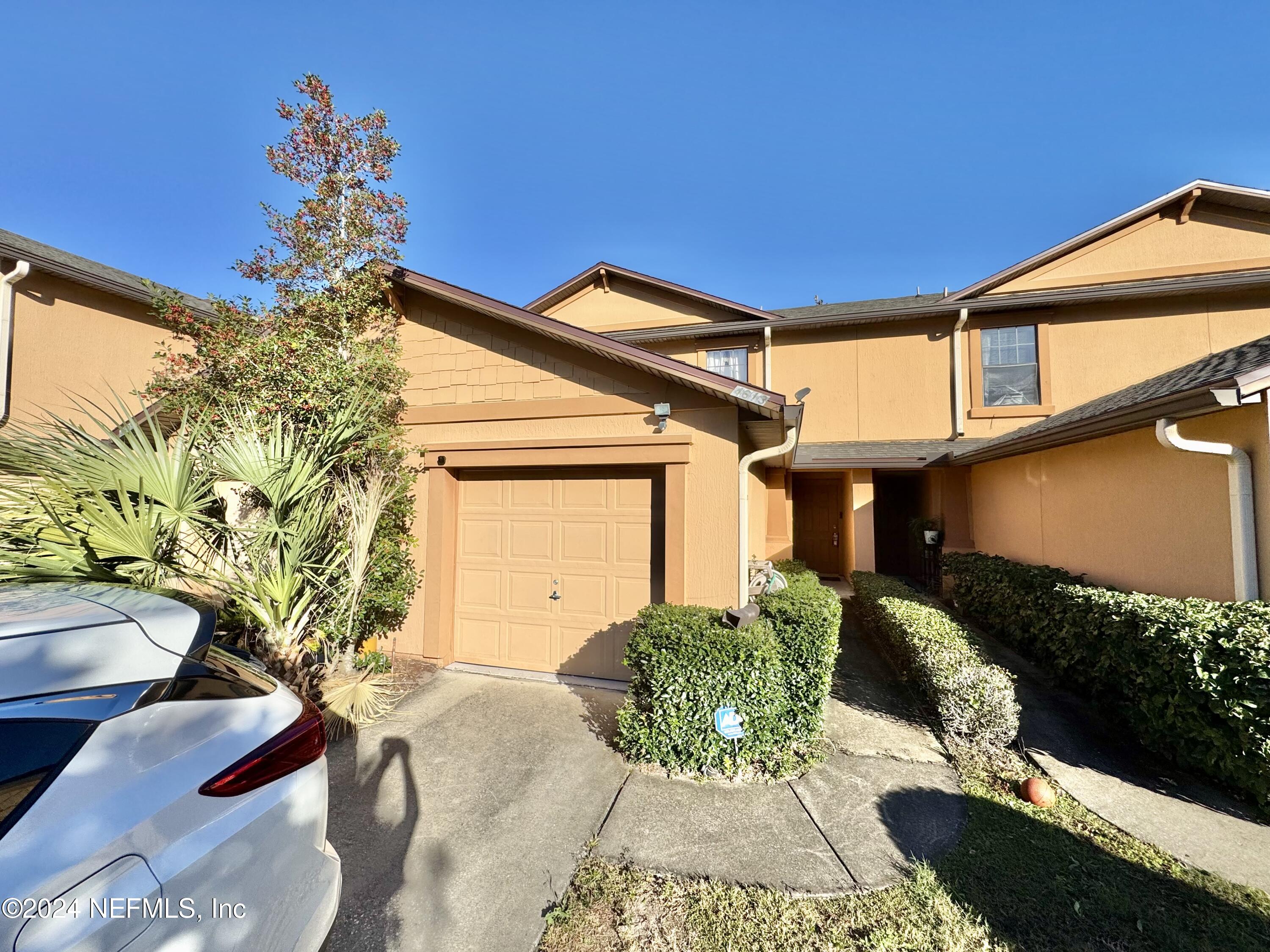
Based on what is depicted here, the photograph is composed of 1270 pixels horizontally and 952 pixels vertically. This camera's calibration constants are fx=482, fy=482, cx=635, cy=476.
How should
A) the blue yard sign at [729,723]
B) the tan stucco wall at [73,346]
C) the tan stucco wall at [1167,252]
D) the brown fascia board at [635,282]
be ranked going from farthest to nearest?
the brown fascia board at [635,282] < the tan stucco wall at [1167,252] < the tan stucco wall at [73,346] < the blue yard sign at [729,723]

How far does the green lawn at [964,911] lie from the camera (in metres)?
2.53

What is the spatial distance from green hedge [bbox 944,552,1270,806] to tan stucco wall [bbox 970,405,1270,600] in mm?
441

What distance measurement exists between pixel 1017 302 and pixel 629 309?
28.7ft

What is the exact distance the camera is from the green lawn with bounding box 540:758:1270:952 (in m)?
A: 2.53

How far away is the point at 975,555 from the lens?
9141 millimetres

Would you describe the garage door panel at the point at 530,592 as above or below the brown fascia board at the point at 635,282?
below

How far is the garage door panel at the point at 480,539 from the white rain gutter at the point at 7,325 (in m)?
8.16

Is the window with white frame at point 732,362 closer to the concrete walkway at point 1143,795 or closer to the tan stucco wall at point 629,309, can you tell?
the tan stucco wall at point 629,309

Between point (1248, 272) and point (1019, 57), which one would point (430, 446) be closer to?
point (1019, 57)

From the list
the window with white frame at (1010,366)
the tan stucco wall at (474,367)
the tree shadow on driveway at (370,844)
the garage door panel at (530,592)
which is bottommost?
the tree shadow on driveway at (370,844)

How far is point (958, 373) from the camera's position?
10711 mm

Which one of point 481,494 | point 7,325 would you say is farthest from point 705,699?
point 7,325

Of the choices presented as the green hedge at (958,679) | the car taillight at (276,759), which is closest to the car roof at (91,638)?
the car taillight at (276,759)

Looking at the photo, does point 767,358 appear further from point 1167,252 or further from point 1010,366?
point 1167,252
